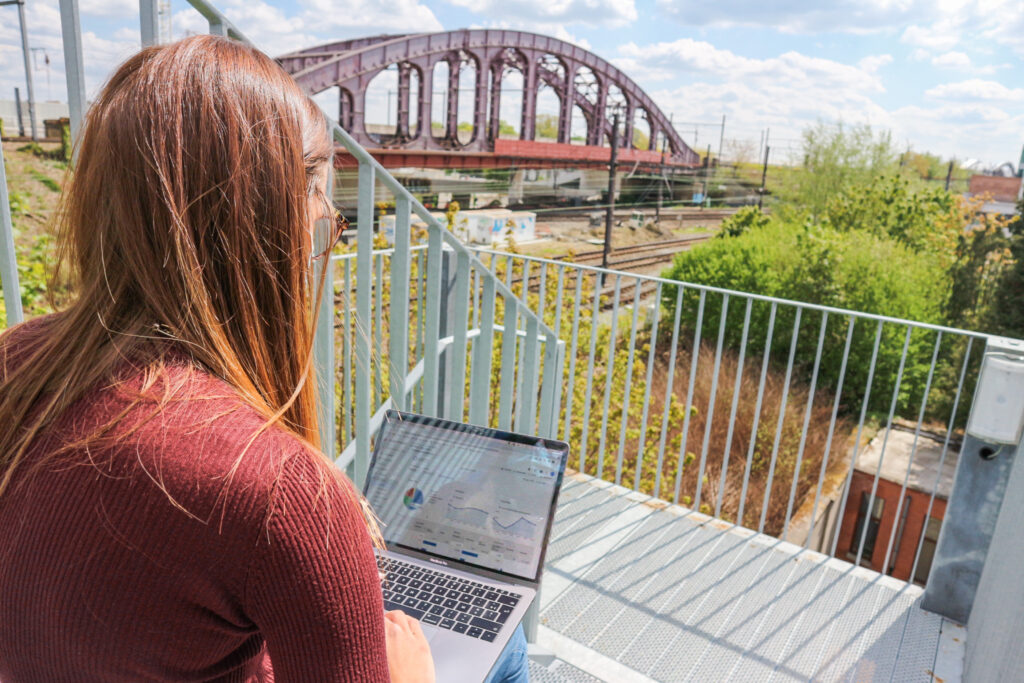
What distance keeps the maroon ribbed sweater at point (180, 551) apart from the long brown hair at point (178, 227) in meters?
0.04

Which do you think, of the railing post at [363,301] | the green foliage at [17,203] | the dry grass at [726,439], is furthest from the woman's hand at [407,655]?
the dry grass at [726,439]

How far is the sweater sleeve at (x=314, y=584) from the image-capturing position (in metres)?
0.55

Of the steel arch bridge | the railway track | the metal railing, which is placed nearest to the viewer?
the metal railing

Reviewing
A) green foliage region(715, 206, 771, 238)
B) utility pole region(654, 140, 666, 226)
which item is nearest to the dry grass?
green foliage region(715, 206, 771, 238)

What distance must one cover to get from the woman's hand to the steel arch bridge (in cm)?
1497

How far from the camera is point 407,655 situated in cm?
87

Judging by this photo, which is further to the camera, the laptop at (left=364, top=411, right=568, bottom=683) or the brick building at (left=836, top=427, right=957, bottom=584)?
the brick building at (left=836, top=427, right=957, bottom=584)

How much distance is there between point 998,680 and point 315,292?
2006 millimetres

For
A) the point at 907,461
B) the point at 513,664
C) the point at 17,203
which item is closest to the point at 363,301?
the point at 513,664

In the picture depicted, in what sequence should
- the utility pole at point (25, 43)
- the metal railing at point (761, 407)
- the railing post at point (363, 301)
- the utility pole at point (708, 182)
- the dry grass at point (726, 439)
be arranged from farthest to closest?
the utility pole at point (708, 182) < the dry grass at point (726, 439) < the metal railing at point (761, 407) < the railing post at point (363, 301) < the utility pole at point (25, 43)

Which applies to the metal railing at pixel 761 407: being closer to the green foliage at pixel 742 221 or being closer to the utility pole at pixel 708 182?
the green foliage at pixel 742 221

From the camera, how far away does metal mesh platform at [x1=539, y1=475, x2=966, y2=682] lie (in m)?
2.20

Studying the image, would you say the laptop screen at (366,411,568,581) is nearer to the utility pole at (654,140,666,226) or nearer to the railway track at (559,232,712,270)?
the railway track at (559,232,712,270)

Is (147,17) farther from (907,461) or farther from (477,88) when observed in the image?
(477,88)
